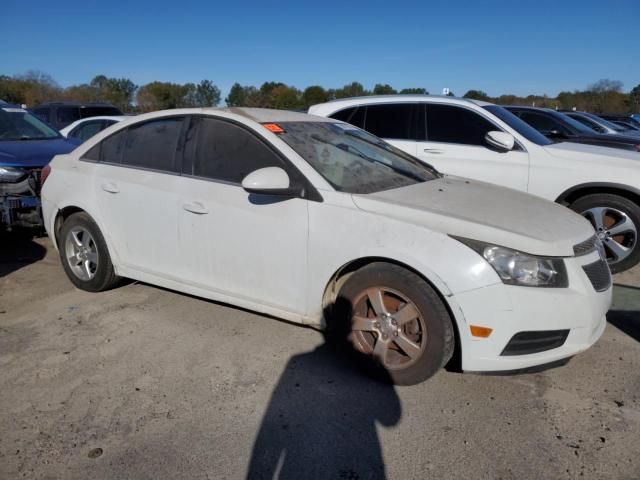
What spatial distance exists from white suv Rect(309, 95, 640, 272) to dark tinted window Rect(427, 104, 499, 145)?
0.04ft

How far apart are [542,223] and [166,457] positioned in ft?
8.03

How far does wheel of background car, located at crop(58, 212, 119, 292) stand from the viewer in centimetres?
441

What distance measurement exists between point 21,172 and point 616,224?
20.3 ft

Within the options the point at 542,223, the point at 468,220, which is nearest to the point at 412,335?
the point at 468,220

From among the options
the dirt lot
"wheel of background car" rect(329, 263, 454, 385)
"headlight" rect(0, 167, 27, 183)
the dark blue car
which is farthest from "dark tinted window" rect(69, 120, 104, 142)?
"wheel of background car" rect(329, 263, 454, 385)

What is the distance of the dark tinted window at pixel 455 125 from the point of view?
5.93m

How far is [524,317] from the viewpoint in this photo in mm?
2760

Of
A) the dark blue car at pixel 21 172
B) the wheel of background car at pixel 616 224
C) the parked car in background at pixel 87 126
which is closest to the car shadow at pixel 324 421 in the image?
the wheel of background car at pixel 616 224

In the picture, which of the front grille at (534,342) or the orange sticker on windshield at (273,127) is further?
the orange sticker on windshield at (273,127)

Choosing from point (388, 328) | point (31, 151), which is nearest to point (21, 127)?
point (31, 151)

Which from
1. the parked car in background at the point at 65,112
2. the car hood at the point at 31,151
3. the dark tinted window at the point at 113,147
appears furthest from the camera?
the parked car in background at the point at 65,112

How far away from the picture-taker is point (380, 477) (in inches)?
95.3

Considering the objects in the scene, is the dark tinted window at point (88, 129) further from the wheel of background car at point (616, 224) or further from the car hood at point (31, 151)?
the wheel of background car at point (616, 224)

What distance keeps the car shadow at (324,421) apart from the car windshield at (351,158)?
1.11 metres
